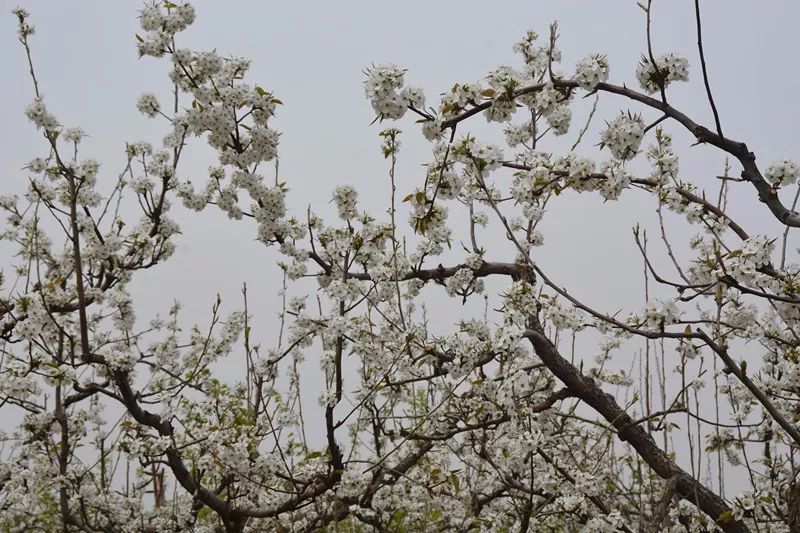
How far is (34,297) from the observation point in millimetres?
4926

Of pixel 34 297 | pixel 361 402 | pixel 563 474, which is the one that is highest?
pixel 34 297

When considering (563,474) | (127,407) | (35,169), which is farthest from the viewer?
(35,169)

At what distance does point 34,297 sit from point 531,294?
10.8 feet

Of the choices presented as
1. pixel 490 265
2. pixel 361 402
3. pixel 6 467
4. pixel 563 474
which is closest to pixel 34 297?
pixel 6 467

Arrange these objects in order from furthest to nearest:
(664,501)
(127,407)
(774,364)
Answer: (774,364)
(127,407)
(664,501)

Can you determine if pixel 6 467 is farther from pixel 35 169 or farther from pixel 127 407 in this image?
pixel 35 169

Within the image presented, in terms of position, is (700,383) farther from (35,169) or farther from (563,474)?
(35,169)

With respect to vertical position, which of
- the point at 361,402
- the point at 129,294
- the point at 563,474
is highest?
the point at 129,294

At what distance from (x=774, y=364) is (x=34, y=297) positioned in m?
5.19

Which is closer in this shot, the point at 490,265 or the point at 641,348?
the point at 641,348

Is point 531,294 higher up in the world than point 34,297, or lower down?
lower down

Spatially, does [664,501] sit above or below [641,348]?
below

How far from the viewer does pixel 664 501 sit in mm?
3537

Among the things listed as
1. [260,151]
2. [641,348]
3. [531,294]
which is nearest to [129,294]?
[260,151]
